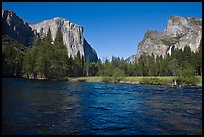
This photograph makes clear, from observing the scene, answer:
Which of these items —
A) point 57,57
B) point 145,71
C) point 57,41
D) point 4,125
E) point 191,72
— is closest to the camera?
point 4,125

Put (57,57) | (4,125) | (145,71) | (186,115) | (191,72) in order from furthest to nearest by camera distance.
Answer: (145,71) < (57,57) < (191,72) < (186,115) < (4,125)

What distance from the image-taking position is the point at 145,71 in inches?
5330

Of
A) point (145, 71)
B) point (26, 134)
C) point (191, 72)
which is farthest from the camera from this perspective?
point (145, 71)

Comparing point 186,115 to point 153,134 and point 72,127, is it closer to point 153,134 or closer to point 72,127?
point 153,134

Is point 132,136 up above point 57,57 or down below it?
A: below

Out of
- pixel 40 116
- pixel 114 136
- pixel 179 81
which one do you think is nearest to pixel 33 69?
pixel 179 81

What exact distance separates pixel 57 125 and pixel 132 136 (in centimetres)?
486

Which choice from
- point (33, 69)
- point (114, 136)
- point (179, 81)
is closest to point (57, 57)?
point (33, 69)

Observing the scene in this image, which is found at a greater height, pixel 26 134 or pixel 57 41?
pixel 57 41

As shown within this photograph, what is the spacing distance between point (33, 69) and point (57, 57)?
10471 millimetres

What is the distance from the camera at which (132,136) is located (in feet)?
42.2

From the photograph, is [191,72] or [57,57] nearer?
[191,72]

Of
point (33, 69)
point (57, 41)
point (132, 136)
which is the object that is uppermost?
point (57, 41)

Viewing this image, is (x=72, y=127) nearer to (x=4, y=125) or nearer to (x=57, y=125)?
(x=57, y=125)
